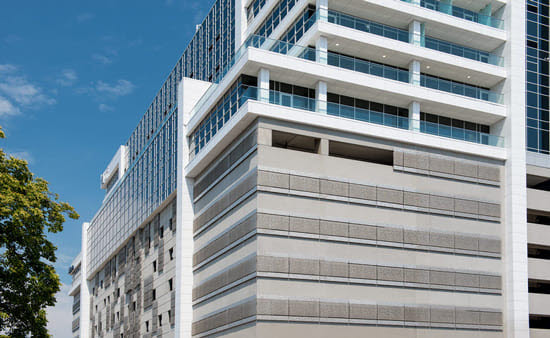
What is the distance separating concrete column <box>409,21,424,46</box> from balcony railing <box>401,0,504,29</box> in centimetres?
201

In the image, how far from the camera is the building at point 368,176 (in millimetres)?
48750

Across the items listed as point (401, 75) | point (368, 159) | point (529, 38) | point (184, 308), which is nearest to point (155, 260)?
point (184, 308)

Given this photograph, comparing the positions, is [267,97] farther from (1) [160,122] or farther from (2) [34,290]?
(1) [160,122]

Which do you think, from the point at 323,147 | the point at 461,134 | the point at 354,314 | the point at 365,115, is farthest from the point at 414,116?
the point at 354,314

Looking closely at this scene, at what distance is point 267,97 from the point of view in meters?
49.8

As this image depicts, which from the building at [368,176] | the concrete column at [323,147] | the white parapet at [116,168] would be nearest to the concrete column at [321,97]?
the building at [368,176]

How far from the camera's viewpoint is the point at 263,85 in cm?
5025

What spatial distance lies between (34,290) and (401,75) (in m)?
31.2

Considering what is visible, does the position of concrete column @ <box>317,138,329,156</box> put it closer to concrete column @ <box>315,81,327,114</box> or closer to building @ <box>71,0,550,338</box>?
building @ <box>71,0,550,338</box>

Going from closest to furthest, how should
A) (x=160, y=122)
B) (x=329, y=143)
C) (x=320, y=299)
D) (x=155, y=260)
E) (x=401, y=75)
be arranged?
1. (x=320, y=299)
2. (x=329, y=143)
3. (x=401, y=75)
4. (x=155, y=260)
5. (x=160, y=122)

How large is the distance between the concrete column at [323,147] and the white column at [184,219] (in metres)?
15.9

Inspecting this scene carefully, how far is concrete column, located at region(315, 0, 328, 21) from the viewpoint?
52875 mm

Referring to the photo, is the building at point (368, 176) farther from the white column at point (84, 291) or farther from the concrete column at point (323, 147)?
the white column at point (84, 291)

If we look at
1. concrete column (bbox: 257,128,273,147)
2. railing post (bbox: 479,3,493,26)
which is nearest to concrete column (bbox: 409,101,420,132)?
railing post (bbox: 479,3,493,26)
